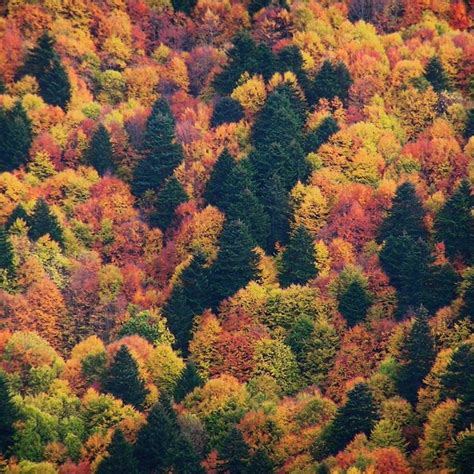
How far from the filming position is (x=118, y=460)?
11169 cm

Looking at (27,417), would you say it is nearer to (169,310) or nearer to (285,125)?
(169,310)

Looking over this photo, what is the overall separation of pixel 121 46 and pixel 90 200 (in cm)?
2984

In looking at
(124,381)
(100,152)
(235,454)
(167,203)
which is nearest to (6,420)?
(124,381)

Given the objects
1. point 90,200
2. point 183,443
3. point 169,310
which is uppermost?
point 90,200

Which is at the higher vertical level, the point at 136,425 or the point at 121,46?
the point at 121,46

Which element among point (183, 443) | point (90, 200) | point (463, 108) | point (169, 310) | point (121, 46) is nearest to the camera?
point (183, 443)

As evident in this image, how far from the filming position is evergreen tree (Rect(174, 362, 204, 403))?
12181cm

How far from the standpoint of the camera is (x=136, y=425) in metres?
117

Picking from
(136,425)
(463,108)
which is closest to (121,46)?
(463,108)

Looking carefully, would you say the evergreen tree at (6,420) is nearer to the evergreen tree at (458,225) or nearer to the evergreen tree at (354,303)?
the evergreen tree at (354,303)

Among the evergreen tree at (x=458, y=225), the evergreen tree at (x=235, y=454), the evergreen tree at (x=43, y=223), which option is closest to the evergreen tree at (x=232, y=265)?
the evergreen tree at (x=43, y=223)

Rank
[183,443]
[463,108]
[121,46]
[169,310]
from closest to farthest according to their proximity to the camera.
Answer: [183,443], [169,310], [463,108], [121,46]

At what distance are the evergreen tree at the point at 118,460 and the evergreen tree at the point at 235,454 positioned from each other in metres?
6.54

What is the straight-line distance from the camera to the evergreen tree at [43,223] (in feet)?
445
